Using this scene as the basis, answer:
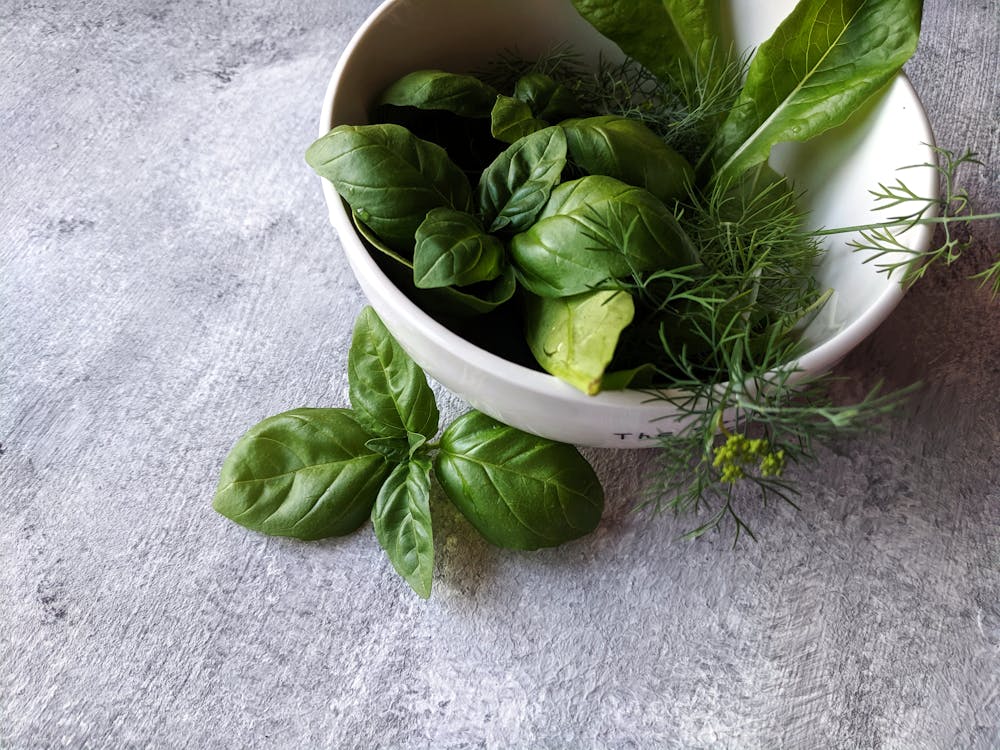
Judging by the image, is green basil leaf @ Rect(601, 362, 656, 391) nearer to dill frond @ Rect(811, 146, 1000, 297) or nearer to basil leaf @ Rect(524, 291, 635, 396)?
basil leaf @ Rect(524, 291, 635, 396)

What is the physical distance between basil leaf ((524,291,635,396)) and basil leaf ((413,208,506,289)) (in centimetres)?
4

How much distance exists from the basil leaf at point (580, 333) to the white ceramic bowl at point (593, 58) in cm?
2

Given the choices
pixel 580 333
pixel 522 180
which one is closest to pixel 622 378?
pixel 580 333

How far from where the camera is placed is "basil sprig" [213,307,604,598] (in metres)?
0.57

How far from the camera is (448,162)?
21.2 inches

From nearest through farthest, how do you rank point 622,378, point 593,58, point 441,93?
point 622,378
point 441,93
point 593,58

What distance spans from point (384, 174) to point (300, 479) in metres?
0.20

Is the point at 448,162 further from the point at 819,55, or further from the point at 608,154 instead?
the point at 819,55

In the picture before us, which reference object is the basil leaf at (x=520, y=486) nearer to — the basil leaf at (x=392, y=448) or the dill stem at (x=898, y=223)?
the basil leaf at (x=392, y=448)

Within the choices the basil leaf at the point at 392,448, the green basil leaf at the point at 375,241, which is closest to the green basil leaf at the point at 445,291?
the green basil leaf at the point at 375,241

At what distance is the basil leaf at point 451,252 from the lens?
1.56ft

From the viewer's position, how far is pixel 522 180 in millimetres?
533

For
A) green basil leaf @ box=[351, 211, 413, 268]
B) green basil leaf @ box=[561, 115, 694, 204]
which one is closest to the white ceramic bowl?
green basil leaf @ box=[351, 211, 413, 268]

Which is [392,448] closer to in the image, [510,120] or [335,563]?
[335,563]
